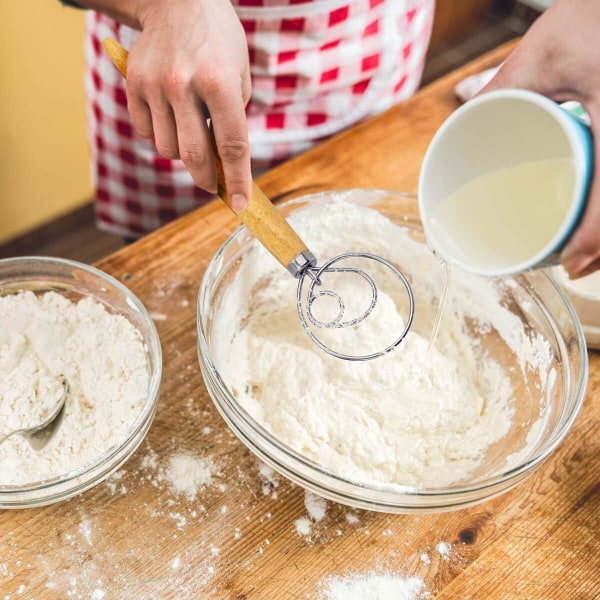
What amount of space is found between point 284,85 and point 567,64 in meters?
0.64

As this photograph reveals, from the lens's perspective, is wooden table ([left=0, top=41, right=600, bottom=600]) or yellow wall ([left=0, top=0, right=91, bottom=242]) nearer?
wooden table ([left=0, top=41, right=600, bottom=600])

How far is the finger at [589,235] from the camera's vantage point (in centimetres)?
62

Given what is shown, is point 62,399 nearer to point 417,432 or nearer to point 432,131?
point 417,432

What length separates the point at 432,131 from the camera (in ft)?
4.34

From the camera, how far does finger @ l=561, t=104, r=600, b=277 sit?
62cm

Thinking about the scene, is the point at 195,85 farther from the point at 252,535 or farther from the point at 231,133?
the point at 252,535

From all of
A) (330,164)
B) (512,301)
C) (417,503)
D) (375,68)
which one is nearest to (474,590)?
(417,503)

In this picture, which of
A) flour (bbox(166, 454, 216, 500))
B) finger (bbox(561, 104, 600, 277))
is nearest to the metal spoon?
flour (bbox(166, 454, 216, 500))

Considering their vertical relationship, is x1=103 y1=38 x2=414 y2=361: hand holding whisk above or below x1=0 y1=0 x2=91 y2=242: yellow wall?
above

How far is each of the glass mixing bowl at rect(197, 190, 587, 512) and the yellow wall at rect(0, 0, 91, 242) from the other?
107 centimetres

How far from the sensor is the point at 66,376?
A: 2.98 ft

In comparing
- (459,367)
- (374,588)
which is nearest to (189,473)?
(374,588)

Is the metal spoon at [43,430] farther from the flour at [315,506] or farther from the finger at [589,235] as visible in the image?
the finger at [589,235]

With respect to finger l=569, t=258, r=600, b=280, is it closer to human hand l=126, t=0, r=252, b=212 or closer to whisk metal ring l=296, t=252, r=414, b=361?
whisk metal ring l=296, t=252, r=414, b=361
